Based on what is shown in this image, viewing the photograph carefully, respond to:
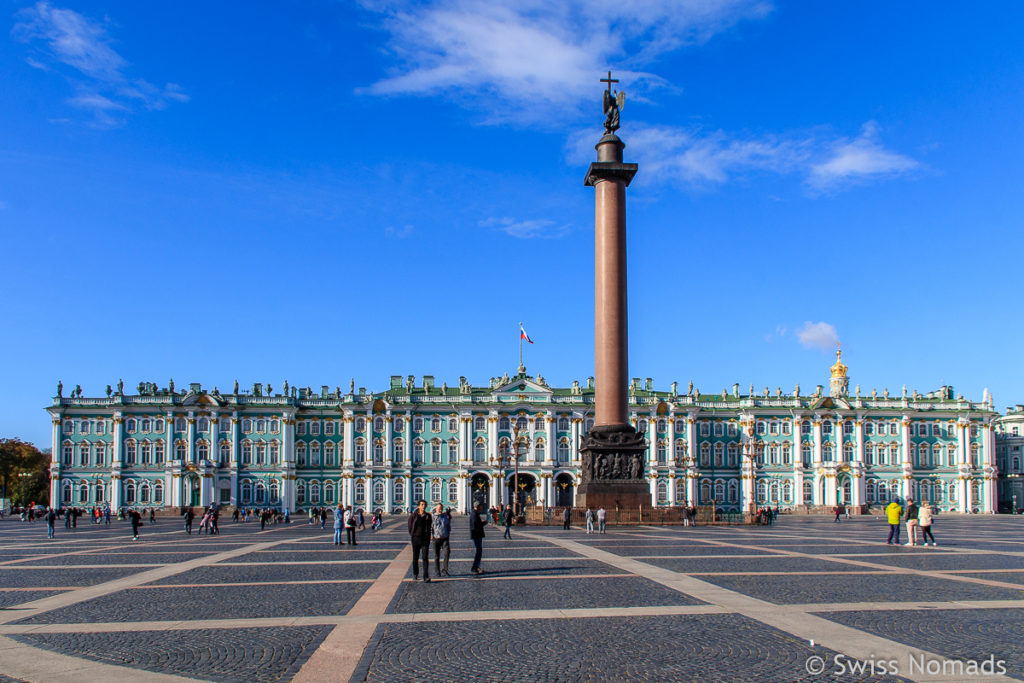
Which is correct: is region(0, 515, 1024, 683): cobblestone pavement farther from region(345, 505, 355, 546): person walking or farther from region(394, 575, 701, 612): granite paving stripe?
region(345, 505, 355, 546): person walking

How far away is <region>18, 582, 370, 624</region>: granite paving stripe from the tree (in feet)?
322

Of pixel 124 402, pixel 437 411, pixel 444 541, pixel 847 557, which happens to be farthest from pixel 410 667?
pixel 124 402

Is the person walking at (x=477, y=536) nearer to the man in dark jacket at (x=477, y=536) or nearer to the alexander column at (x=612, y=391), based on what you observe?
the man in dark jacket at (x=477, y=536)

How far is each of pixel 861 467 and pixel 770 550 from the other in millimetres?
74027

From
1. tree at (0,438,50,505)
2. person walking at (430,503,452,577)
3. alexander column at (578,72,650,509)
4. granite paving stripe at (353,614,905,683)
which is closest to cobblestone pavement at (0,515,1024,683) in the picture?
granite paving stripe at (353,614,905,683)

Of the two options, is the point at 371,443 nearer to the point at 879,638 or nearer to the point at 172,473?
the point at 172,473

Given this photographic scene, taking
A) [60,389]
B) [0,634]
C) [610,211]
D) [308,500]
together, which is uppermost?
[610,211]

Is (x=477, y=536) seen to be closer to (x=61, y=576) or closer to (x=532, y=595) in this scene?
(x=532, y=595)

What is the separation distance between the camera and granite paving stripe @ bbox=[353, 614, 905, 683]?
1011 centimetres

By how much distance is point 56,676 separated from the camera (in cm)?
1009

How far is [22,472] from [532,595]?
352 ft

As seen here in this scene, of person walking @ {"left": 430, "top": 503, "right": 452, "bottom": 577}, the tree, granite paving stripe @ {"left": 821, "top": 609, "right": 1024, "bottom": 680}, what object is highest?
person walking @ {"left": 430, "top": 503, "right": 452, "bottom": 577}

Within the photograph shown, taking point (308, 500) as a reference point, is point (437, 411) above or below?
above

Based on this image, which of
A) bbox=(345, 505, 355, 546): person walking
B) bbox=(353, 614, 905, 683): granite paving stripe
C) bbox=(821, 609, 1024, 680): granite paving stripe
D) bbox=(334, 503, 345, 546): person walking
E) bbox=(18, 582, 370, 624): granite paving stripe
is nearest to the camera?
bbox=(353, 614, 905, 683): granite paving stripe
